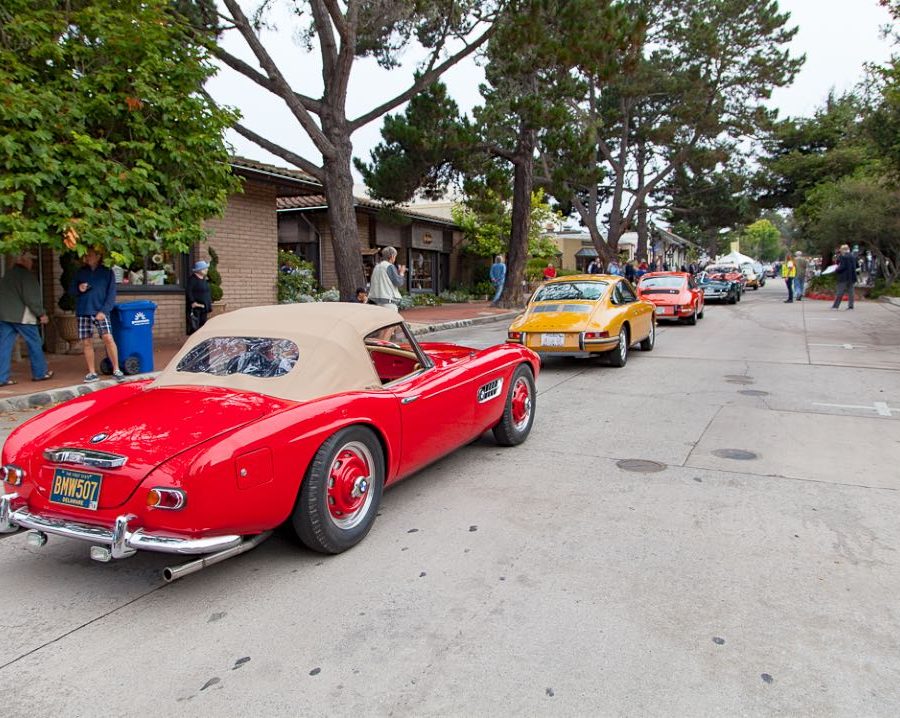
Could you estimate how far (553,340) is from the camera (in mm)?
10078

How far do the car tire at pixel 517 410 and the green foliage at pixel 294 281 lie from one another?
39.3 feet

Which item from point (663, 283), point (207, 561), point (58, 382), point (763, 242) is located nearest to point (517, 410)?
point (207, 561)

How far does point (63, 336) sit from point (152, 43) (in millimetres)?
5421

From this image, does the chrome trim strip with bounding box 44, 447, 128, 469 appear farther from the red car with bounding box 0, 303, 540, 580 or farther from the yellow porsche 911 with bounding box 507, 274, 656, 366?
the yellow porsche 911 with bounding box 507, 274, 656, 366

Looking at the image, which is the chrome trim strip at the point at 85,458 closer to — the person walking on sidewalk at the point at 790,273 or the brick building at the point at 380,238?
the brick building at the point at 380,238

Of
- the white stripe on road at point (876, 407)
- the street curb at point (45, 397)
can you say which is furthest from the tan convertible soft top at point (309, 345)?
the white stripe on road at point (876, 407)

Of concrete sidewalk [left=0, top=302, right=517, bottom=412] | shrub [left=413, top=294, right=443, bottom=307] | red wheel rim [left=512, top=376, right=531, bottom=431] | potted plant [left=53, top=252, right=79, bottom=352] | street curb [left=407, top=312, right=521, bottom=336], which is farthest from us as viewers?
shrub [left=413, top=294, right=443, bottom=307]

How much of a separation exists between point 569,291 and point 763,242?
15200 cm

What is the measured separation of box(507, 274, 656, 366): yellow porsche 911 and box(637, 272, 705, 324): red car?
567 cm

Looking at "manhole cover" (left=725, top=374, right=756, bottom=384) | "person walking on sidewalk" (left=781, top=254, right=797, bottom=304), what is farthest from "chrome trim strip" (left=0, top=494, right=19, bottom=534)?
"person walking on sidewalk" (left=781, top=254, right=797, bottom=304)

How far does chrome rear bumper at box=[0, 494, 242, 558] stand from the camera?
306 centimetres

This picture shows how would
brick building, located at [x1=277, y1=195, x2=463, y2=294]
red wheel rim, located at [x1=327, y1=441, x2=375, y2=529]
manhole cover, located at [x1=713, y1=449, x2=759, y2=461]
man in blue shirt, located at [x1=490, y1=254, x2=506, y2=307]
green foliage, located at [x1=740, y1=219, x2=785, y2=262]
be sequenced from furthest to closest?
green foliage, located at [x1=740, y1=219, x2=785, y2=262] → man in blue shirt, located at [x1=490, y1=254, x2=506, y2=307] → brick building, located at [x1=277, y1=195, x2=463, y2=294] → manhole cover, located at [x1=713, y1=449, x2=759, y2=461] → red wheel rim, located at [x1=327, y1=441, x2=375, y2=529]

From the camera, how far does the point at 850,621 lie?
123 inches

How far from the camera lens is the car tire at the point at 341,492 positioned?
3.60 m
